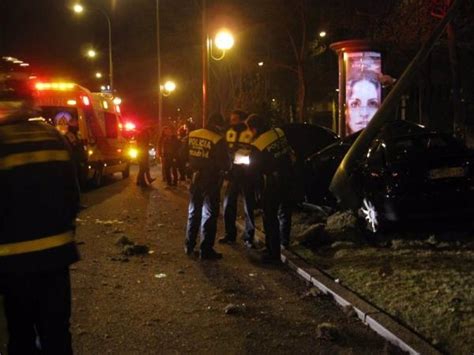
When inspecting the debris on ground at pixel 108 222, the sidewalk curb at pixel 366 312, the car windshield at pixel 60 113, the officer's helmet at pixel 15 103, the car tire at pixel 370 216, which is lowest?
the sidewalk curb at pixel 366 312

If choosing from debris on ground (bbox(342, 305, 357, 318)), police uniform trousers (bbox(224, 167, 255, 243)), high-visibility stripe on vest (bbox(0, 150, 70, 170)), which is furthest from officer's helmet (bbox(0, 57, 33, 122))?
police uniform trousers (bbox(224, 167, 255, 243))

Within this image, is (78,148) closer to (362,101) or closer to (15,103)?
(362,101)

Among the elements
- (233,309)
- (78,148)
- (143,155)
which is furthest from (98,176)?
(233,309)

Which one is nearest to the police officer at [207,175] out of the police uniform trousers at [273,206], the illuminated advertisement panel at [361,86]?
the police uniform trousers at [273,206]

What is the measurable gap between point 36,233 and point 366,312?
3.44 m

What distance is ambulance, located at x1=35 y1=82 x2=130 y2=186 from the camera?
17.2 m

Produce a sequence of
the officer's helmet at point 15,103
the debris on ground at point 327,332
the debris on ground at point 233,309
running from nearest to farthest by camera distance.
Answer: the officer's helmet at point 15,103 < the debris on ground at point 327,332 < the debris on ground at point 233,309

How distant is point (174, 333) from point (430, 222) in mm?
4626

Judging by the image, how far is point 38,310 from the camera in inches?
147

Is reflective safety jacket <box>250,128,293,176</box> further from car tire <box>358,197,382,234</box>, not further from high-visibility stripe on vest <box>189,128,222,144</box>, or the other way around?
car tire <box>358,197,382,234</box>

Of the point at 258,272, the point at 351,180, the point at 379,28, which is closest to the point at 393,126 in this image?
the point at 351,180

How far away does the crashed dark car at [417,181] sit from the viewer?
8.82 m

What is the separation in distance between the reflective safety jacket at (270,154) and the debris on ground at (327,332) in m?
3.05

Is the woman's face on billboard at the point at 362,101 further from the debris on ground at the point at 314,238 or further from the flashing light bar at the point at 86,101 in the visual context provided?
the flashing light bar at the point at 86,101
